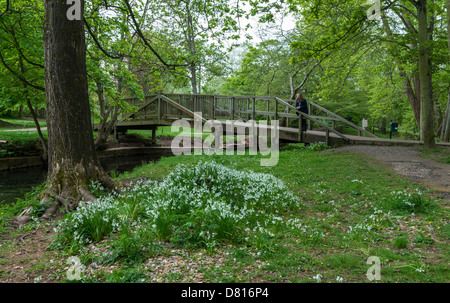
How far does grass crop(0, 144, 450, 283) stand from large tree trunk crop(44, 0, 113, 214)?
533mm

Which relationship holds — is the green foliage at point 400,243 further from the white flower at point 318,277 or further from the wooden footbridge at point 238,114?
the wooden footbridge at point 238,114

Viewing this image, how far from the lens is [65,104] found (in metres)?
5.59

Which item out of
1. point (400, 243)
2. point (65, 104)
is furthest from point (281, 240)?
point (65, 104)

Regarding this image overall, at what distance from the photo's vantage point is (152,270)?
3287 millimetres

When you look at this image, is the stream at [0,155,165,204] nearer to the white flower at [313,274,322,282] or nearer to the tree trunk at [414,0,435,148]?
the white flower at [313,274,322,282]

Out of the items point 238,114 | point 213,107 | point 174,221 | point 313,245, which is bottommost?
point 313,245

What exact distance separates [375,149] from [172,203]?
995cm

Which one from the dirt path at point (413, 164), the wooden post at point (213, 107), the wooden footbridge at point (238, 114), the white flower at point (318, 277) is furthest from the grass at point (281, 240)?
the wooden post at point (213, 107)

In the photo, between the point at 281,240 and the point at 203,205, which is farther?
the point at 203,205

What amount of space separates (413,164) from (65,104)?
364 inches

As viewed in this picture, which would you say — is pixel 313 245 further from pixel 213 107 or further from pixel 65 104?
pixel 213 107

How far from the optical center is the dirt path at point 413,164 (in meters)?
6.86

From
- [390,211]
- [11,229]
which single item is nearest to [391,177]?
[390,211]

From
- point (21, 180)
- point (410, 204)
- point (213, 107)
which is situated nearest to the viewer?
point (410, 204)
